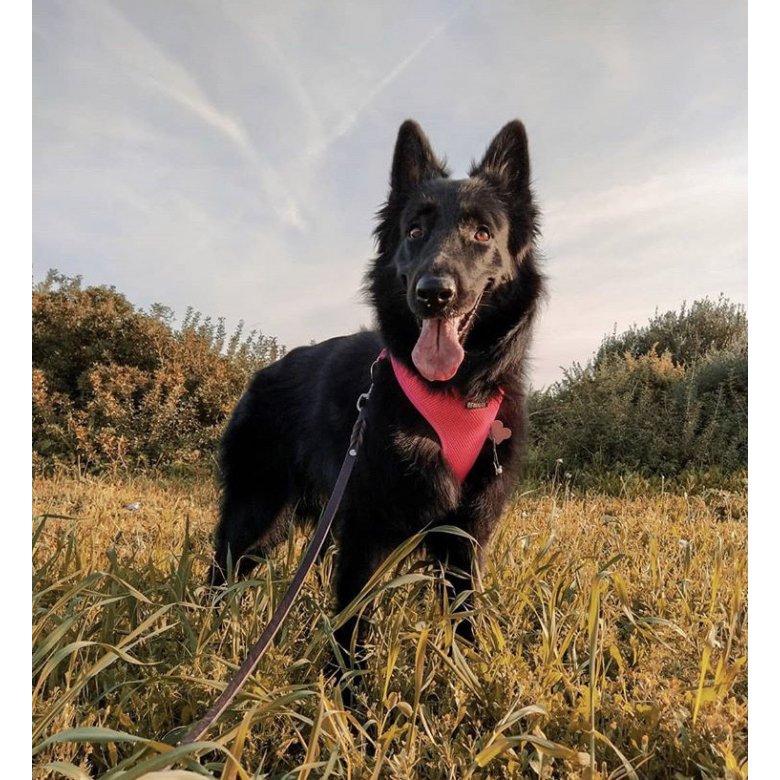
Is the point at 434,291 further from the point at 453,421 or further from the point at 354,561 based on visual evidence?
the point at 354,561

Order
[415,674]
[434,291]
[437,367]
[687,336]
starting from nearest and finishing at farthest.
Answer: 1. [415,674]
2. [434,291]
3. [437,367]
4. [687,336]

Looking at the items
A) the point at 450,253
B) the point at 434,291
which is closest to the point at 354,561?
the point at 434,291

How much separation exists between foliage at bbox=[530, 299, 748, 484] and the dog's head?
3.67m

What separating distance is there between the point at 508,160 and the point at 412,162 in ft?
1.45

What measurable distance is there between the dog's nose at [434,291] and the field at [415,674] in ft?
2.77

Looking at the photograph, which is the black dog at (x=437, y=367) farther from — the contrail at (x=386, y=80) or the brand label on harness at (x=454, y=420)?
the contrail at (x=386, y=80)

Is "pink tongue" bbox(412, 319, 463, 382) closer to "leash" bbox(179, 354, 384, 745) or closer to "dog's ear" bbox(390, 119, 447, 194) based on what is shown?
"leash" bbox(179, 354, 384, 745)

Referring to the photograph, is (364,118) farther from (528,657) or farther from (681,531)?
(681,531)

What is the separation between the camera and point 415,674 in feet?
5.37

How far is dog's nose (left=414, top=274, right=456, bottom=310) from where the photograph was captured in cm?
203

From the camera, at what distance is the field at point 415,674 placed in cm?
142

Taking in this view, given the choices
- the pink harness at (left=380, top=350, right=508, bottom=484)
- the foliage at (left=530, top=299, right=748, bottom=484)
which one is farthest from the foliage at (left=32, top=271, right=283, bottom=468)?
the pink harness at (left=380, top=350, right=508, bottom=484)

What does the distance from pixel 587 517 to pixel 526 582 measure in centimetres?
180
